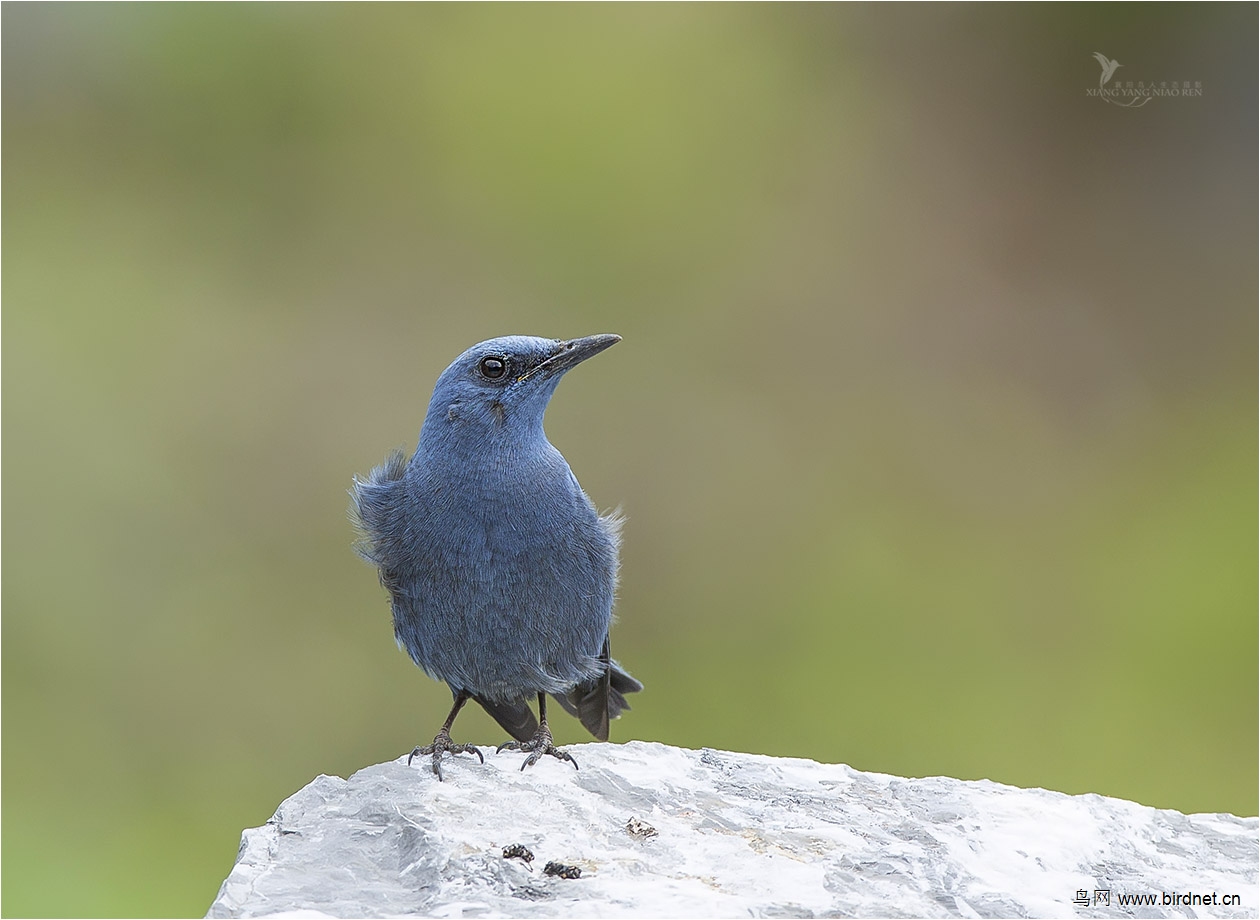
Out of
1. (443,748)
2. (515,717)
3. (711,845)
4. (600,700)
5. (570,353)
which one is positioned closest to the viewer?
(711,845)

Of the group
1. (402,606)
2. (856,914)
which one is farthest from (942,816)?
(402,606)

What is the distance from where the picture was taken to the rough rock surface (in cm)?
417

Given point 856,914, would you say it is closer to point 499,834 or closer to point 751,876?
point 751,876

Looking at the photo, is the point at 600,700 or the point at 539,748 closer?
the point at 539,748

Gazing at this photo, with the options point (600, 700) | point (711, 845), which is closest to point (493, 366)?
point (600, 700)

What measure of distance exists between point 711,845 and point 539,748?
107 cm

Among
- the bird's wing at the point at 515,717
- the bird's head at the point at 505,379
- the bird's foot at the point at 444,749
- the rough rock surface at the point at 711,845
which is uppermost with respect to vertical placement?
the bird's head at the point at 505,379

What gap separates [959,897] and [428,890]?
5.89 ft

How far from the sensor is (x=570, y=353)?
5.50 m

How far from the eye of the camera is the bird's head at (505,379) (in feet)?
18.1

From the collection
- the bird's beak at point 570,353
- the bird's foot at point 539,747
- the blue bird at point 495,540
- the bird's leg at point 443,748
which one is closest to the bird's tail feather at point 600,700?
the blue bird at point 495,540

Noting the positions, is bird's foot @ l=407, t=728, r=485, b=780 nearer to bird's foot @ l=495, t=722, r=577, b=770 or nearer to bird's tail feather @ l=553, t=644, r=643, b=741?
bird's foot @ l=495, t=722, r=577, b=770

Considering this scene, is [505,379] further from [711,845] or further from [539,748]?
[711,845]

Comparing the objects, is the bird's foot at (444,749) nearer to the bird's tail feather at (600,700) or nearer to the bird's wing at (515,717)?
the bird's wing at (515,717)
